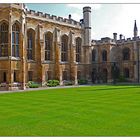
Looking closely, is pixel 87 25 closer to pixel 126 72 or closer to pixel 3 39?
pixel 126 72

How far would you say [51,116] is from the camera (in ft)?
38.0

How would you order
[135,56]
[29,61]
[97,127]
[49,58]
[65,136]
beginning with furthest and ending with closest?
[135,56]
[49,58]
[29,61]
[97,127]
[65,136]

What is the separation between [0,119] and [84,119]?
293cm

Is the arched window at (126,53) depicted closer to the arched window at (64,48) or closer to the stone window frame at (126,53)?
the stone window frame at (126,53)

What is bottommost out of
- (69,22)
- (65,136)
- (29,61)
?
(65,136)

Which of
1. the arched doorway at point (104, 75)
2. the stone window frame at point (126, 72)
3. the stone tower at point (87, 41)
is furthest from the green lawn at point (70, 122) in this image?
the stone window frame at point (126, 72)

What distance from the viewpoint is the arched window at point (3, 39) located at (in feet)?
108

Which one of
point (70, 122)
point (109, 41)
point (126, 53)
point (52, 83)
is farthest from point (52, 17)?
point (70, 122)

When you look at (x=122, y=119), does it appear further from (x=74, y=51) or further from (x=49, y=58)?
(x=74, y=51)

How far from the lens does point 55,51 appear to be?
4234cm

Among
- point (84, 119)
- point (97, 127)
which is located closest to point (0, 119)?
point (84, 119)

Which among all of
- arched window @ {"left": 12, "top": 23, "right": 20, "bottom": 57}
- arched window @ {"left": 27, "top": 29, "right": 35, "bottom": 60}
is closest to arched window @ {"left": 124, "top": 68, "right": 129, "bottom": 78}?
arched window @ {"left": 27, "top": 29, "right": 35, "bottom": 60}

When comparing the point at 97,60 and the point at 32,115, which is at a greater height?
the point at 97,60

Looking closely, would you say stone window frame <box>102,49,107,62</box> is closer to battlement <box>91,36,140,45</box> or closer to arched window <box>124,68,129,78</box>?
battlement <box>91,36,140,45</box>
